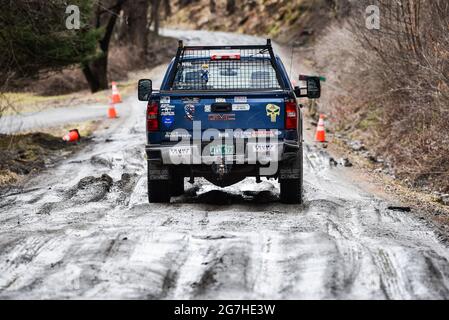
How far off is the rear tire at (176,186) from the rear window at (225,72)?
1493mm

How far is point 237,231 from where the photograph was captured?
8.66m

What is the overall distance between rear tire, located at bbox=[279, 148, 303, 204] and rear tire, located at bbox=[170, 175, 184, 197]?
1764 millimetres

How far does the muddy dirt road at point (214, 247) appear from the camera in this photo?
6562 mm

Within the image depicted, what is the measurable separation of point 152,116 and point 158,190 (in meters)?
1.07

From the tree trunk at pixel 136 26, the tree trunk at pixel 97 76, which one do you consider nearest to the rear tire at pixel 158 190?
the tree trunk at pixel 97 76

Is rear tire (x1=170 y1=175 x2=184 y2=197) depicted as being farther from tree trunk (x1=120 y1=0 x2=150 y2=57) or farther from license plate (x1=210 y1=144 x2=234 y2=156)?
tree trunk (x1=120 y1=0 x2=150 y2=57)

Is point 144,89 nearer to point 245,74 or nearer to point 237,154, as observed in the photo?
point 245,74

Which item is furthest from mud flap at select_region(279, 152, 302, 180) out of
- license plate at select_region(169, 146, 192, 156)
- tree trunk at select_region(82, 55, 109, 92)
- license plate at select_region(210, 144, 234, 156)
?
tree trunk at select_region(82, 55, 109, 92)

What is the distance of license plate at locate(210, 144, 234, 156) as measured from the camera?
10.3 meters

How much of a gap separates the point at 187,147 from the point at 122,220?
1304 millimetres

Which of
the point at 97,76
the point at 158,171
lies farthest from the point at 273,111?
the point at 97,76

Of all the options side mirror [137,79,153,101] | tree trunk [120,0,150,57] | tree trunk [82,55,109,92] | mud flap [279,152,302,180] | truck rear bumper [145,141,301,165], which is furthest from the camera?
tree trunk [120,0,150,57]

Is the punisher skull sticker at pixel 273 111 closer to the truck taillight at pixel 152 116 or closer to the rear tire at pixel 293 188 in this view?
the rear tire at pixel 293 188

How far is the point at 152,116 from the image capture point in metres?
10.4
